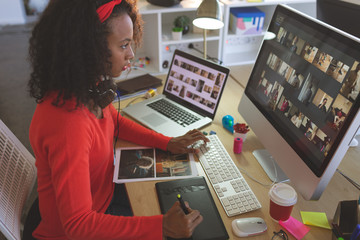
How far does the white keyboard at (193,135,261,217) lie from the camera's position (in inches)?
38.1

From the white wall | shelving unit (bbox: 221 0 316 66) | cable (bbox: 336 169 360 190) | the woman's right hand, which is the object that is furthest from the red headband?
the white wall

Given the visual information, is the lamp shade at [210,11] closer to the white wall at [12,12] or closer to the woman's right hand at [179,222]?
the woman's right hand at [179,222]

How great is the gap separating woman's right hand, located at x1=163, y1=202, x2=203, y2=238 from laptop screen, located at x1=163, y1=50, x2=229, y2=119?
2.08 feet

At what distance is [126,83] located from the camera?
5.76 ft

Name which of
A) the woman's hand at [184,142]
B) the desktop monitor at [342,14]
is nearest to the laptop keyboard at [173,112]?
the woman's hand at [184,142]

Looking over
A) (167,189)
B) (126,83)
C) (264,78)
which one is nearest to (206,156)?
(167,189)

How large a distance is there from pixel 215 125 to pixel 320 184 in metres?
0.63

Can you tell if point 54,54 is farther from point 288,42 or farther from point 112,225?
point 288,42

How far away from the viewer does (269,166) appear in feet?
3.76

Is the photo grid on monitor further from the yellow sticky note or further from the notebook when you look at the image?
the notebook

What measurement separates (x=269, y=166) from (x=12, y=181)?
3.07 feet

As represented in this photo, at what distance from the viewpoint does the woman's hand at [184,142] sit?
1.21m

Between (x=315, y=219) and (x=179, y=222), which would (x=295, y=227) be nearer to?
(x=315, y=219)

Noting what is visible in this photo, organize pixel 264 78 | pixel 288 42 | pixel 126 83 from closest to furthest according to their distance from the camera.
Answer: pixel 288 42 < pixel 264 78 < pixel 126 83
